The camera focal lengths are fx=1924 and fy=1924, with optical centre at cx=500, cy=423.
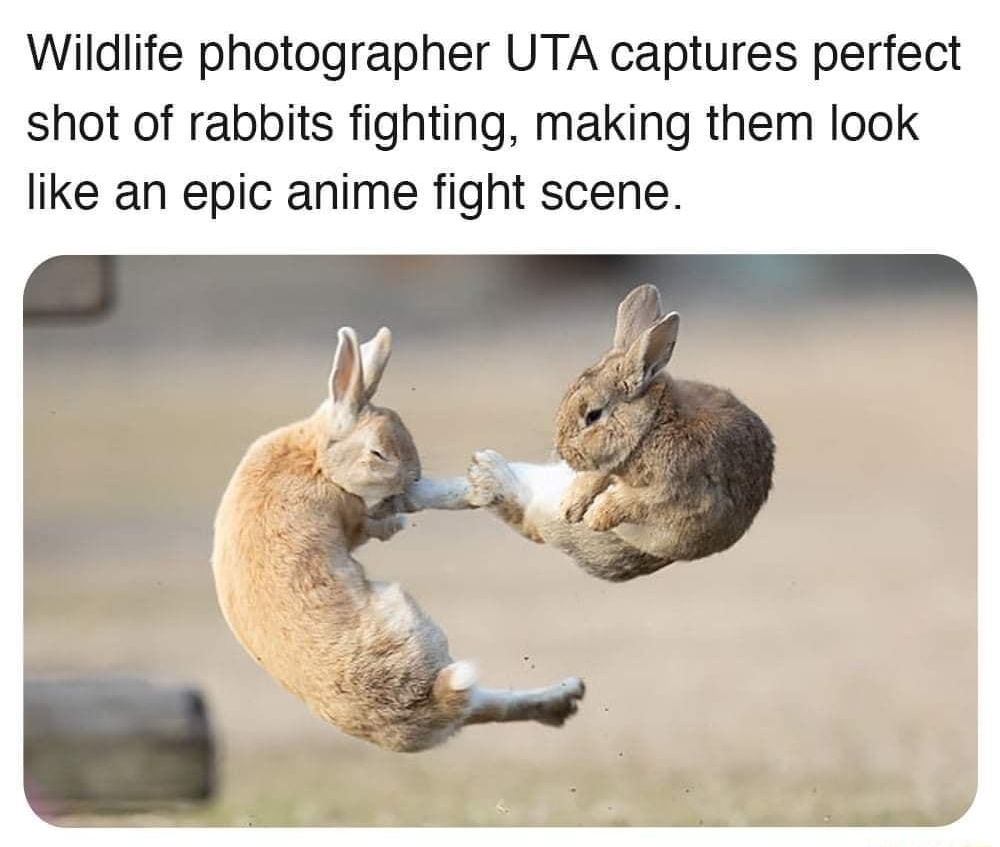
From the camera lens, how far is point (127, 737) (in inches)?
193

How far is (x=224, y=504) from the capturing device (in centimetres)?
323

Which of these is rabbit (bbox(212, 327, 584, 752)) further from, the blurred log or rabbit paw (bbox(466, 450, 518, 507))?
the blurred log

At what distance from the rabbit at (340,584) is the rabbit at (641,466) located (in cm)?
21

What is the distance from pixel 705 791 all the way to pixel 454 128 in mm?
1749

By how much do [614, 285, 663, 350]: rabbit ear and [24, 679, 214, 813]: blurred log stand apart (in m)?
2.03

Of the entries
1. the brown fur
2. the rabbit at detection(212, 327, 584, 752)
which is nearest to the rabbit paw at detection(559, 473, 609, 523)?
the brown fur

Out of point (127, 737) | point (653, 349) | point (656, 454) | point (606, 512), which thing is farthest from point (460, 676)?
point (127, 737)

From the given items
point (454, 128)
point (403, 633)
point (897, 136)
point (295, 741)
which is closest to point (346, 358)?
point (403, 633)

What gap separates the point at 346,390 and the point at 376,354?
3.2 inches

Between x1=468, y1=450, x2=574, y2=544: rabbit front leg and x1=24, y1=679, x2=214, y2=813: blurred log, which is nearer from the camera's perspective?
x1=468, y1=450, x2=574, y2=544: rabbit front leg

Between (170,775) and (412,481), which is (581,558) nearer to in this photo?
(412,481)

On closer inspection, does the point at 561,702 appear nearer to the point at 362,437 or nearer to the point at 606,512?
the point at 606,512

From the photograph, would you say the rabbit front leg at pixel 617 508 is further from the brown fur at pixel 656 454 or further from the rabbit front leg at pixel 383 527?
the rabbit front leg at pixel 383 527

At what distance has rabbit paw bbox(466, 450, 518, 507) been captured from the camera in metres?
3.28
